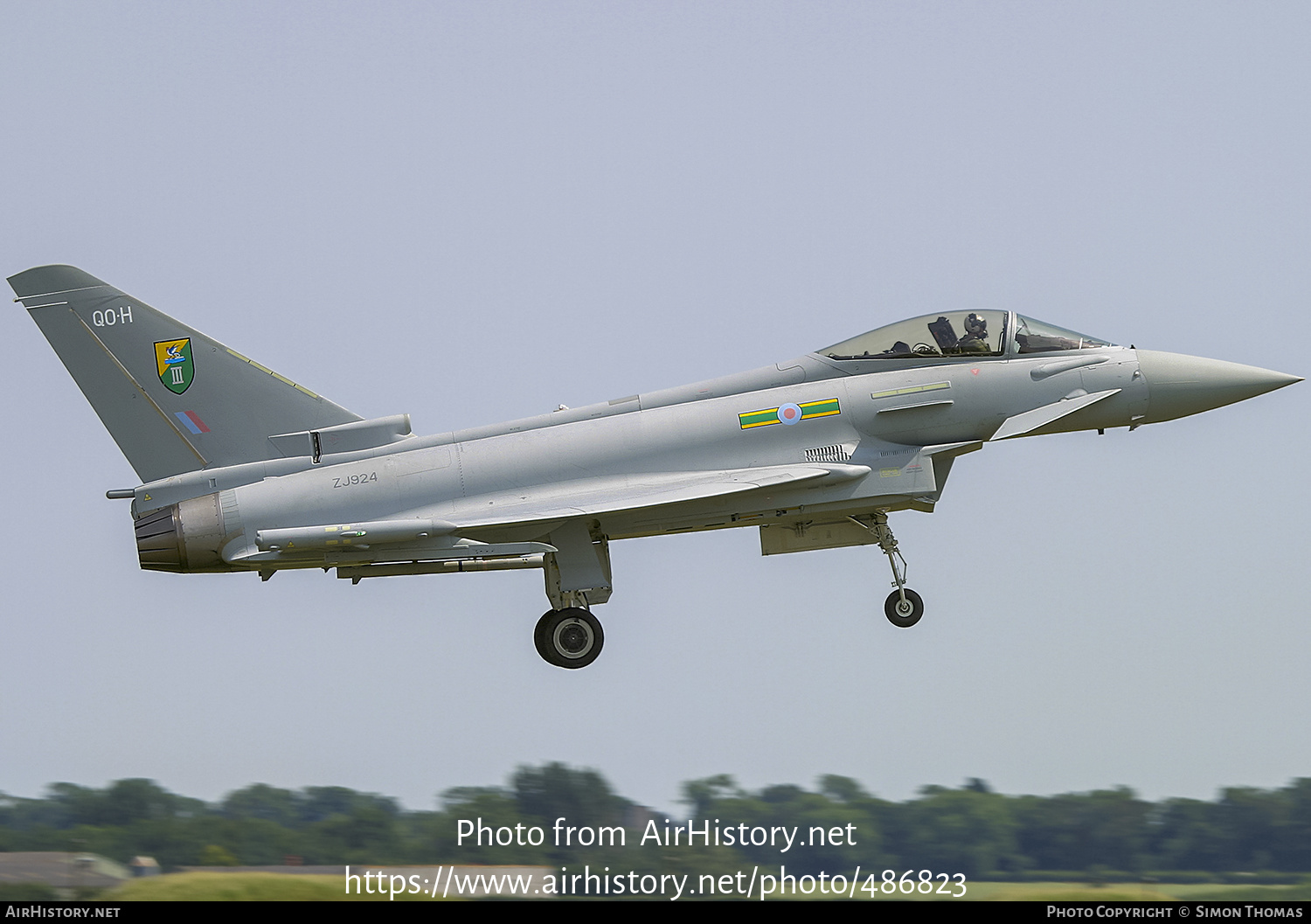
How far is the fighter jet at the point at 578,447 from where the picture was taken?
1694 cm

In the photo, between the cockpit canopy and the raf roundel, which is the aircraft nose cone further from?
the raf roundel

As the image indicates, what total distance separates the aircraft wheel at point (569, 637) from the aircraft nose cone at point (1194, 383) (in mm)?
7087

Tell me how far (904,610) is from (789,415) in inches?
110

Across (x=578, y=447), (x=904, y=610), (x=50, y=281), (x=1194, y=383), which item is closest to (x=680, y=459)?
(x=578, y=447)

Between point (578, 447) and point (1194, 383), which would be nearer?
point (578, 447)

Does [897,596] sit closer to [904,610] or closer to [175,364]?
[904,610]

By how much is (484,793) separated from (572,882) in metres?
3.36

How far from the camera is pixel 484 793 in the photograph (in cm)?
2159

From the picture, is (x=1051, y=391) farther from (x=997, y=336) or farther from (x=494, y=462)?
(x=494, y=462)

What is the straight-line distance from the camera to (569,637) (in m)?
17.6

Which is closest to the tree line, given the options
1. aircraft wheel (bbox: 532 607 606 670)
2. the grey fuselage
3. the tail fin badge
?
aircraft wheel (bbox: 532 607 606 670)

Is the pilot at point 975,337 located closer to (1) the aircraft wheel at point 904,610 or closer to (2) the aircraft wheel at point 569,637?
(1) the aircraft wheel at point 904,610

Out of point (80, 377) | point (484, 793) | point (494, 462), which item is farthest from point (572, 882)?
point (80, 377)

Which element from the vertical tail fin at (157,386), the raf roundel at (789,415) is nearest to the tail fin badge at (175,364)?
the vertical tail fin at (157,386)
